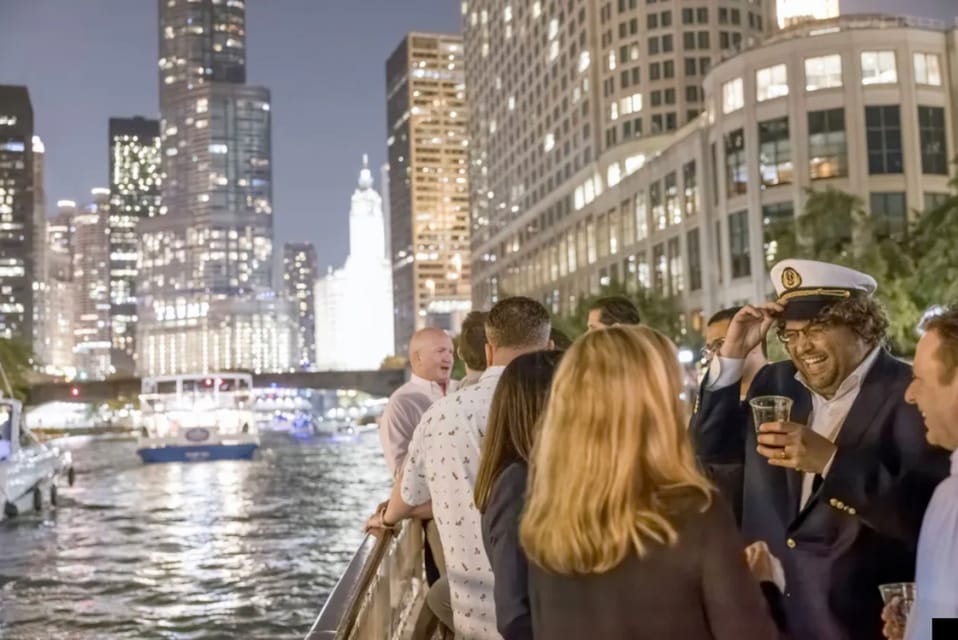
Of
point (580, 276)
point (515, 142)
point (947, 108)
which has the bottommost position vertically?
point (580, 276)

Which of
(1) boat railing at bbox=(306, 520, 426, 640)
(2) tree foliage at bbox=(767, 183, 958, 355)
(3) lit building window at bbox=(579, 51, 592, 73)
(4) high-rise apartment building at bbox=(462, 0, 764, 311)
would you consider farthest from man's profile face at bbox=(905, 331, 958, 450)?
(3) lit building window at bbox=(579, 51, 592, 73)

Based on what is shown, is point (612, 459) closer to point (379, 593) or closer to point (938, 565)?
point (938, 565)

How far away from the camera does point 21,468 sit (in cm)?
2458

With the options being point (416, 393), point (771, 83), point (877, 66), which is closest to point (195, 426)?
point (771, 83)

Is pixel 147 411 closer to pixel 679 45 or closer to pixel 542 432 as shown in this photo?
pixel 542 432

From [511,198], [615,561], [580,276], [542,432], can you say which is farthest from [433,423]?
[511,198]

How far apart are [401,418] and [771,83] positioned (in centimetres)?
5772

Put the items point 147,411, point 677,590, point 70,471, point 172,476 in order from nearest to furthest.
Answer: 1. point 677,590
2. point 70,471
3. point 172,476
4. point 147,411

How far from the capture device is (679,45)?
89750mm

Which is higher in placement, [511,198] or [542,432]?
[511,198]

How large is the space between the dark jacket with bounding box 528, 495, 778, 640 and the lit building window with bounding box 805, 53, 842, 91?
60.4m

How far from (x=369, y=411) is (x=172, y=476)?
138m

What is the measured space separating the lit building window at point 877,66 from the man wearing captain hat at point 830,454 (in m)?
59.2

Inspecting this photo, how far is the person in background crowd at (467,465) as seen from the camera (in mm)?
4117
